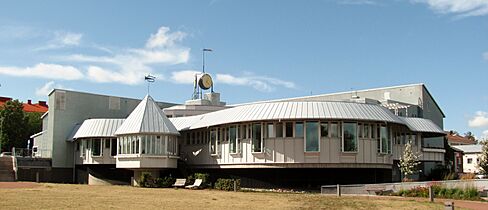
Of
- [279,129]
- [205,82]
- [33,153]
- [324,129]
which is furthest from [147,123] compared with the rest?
[33,153]

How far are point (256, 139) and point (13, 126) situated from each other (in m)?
53.3

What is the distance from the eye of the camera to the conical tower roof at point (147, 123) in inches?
1748

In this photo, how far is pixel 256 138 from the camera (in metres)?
39.8

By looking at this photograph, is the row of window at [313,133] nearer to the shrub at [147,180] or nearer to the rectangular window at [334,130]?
the rectangular window at [334,130]

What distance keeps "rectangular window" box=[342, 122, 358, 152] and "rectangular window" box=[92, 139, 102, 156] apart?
76.8ft

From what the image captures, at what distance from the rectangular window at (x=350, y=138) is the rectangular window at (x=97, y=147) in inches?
921

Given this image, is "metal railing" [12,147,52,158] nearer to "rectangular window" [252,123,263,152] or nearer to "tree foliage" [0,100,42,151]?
"tree foliage" [0,100,42,151]

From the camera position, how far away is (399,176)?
46.2 metres

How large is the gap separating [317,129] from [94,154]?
2297 cm

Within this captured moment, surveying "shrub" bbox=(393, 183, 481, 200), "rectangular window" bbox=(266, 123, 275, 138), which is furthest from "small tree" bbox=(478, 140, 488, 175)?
"rectangular window" bbox=(266, 123, 275, 138)

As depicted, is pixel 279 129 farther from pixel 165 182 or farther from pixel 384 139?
pixel 165 182

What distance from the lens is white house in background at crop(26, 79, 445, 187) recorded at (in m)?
38.4

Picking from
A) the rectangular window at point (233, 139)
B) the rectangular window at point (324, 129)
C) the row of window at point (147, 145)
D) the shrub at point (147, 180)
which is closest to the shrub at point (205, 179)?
the rectangular window at point (233, 139)

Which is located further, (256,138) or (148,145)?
(148,145)
